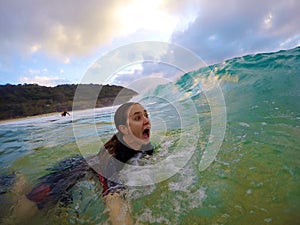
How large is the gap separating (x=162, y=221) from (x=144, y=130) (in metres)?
1.42

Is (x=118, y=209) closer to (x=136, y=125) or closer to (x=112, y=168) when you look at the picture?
(x=112, y=168)

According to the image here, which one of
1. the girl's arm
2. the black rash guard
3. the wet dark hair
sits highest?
the wet dark hair

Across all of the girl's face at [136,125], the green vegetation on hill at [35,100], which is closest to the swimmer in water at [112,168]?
the girl's face at [136,125]

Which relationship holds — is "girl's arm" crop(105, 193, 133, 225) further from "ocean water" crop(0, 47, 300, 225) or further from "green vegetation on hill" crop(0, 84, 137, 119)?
"green vegetation on hill" crop(0, 84, 137, 119)

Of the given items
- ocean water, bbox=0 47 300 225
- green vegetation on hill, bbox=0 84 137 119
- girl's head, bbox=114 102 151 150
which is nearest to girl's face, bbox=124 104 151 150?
girl's head, bbox=114 102 151 150

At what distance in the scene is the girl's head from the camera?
3.13 meters

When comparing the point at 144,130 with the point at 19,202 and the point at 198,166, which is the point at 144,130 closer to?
the point at 198,166

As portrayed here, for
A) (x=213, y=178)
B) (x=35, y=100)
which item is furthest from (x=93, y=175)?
(x=35, y=100)

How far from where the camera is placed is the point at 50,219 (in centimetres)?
249

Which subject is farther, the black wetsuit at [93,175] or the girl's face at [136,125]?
the girl's face at [136,125]

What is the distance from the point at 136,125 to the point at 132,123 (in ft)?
0.24

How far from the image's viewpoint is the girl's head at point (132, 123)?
10.3ft

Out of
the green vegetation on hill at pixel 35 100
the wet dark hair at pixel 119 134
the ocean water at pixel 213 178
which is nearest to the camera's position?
the ocean water at pixel 213 178

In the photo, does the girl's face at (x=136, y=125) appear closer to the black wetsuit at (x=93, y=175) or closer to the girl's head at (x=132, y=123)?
the girl's head at (x=132, y=123)
